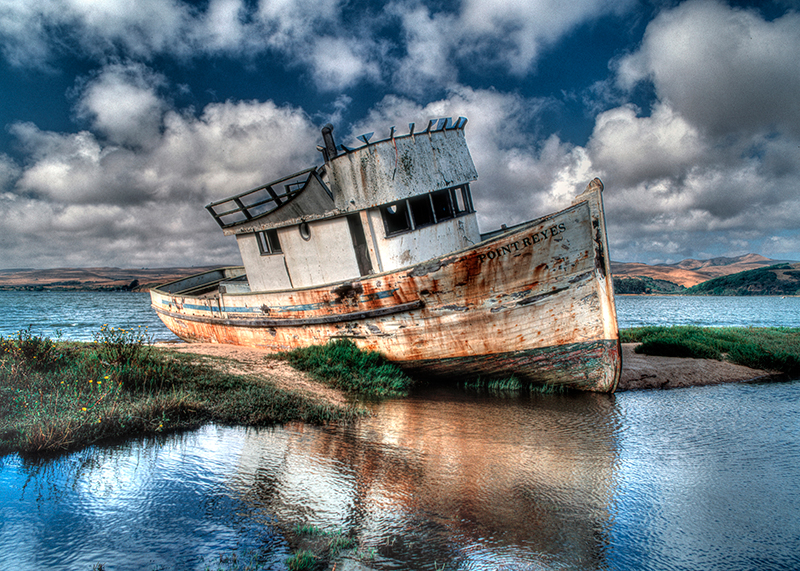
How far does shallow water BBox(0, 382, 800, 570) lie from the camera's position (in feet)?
8.07

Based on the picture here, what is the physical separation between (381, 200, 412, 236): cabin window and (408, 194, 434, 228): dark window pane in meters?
0.20

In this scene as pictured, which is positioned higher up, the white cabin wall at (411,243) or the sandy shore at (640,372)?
the white cabin wall at (411,243)

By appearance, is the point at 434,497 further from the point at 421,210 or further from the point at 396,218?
the point at 421,210

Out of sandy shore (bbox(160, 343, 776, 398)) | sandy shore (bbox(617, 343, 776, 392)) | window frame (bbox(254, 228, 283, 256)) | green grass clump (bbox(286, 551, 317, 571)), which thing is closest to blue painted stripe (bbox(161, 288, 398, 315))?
sandy shore (bbox(160, 343, 776, 398))

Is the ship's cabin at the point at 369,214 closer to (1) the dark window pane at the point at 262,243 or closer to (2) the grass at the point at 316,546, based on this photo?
(1) the dark window pane at the point at 262,243

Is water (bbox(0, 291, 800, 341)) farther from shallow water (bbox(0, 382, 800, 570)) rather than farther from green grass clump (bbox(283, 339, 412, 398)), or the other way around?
shallow water (bbox(0, 382, 800, 570))

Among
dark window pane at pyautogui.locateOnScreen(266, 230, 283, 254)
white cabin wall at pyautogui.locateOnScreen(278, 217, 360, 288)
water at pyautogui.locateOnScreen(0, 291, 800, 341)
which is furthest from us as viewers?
water at pyautogui.locateOnScreen(0, 291, 800, 341)

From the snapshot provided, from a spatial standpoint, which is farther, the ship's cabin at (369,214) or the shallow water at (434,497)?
the ship's cabin at (369,214)

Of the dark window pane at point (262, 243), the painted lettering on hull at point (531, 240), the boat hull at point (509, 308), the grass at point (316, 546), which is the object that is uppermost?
the dark window pane at point (262, 243)

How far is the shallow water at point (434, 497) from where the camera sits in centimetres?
246

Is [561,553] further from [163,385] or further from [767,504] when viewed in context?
[163,385]

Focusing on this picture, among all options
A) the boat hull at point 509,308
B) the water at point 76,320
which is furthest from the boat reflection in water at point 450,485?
the water at point 76,320

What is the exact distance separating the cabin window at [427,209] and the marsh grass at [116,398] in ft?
13.7

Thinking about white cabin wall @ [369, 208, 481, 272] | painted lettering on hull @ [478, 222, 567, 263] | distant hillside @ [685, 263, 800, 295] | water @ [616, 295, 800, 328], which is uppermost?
white cabin wall @ [369, 208, 481, 272]
